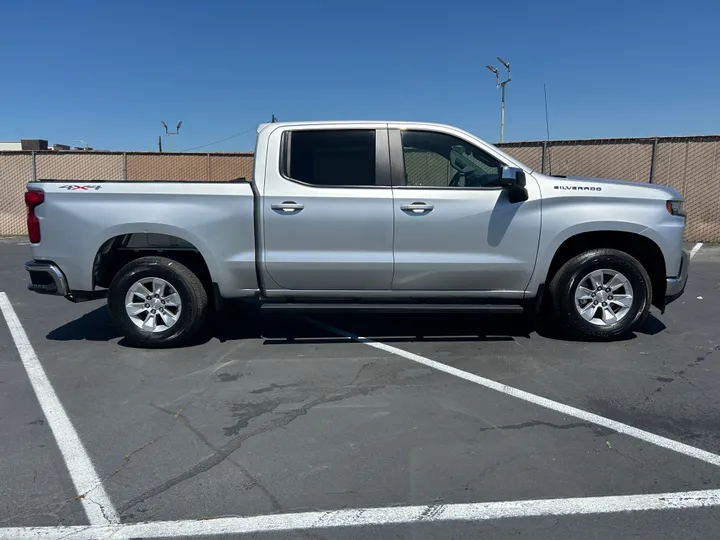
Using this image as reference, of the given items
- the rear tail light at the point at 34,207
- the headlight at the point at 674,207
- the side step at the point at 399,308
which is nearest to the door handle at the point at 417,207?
the side step at the point at 399,308

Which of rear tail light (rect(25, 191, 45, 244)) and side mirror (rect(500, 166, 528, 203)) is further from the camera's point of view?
rear tail light (rect(25, 191, 45, 244))

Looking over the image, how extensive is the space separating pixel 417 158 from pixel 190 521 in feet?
12.3

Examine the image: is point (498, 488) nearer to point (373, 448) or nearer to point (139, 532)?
point (373, 448)

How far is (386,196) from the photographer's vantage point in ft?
17.5

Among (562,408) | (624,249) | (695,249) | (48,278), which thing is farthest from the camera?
(695,249)

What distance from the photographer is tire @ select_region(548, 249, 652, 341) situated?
5488 millimetres

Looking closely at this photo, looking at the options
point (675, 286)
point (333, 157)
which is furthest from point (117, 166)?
point (675, 286)

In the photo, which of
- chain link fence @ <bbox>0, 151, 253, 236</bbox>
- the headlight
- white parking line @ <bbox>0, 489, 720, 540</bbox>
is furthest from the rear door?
chain link fence @ <bbox>0, 151, 253, 236</bbox>

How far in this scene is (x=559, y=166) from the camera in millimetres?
13133

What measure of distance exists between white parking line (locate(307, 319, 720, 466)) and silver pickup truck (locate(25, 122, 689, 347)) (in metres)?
0.47

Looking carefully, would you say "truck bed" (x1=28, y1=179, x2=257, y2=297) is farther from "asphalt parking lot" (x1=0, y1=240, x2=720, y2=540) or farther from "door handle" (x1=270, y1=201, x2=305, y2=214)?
"asphalt parking lot" (x1=0, y1=240, x2=720, y2=540)

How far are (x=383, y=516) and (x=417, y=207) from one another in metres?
3.04

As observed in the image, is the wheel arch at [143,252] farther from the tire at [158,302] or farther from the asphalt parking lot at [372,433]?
the asphalt parking lot at [372,433]

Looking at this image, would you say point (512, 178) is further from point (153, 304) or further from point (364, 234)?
point (153, 304)
